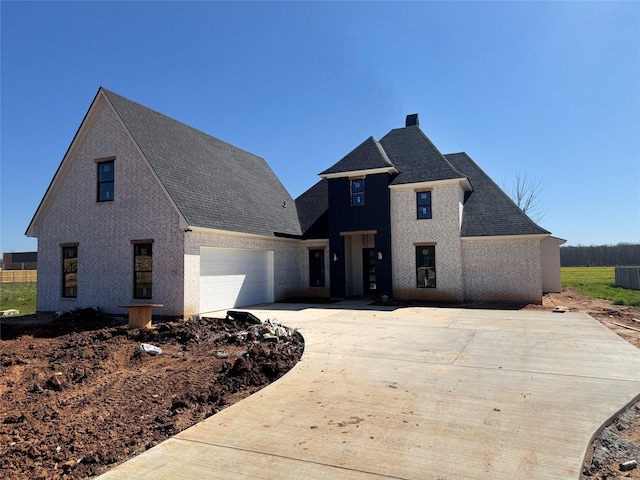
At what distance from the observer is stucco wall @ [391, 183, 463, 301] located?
57.5ft

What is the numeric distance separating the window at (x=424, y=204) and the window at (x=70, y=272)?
1378cm

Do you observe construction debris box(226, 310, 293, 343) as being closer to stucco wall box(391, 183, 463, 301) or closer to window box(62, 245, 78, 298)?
window box(62, 245, 78, 298)

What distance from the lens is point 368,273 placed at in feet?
69.4

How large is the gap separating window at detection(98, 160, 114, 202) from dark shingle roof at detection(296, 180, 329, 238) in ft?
29.7

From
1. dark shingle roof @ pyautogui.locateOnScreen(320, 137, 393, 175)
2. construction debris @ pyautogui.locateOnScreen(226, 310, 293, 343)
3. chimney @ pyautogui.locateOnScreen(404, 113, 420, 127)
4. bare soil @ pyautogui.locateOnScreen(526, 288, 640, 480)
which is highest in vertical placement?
chimney @ pyautogui.locateOnScreen(404, 113, 420, 127)

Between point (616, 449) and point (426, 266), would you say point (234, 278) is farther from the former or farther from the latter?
point (616, 449)

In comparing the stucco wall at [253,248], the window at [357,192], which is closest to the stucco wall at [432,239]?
the window at [357,192]

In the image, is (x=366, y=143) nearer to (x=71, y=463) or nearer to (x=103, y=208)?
(x=103, y=208)

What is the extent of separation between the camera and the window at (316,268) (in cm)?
2031

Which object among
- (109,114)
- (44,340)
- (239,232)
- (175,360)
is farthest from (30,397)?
(109,114)

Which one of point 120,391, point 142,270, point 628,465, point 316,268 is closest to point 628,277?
point 316,268

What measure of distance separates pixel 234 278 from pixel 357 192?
23.0ft

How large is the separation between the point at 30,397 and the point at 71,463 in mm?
2639

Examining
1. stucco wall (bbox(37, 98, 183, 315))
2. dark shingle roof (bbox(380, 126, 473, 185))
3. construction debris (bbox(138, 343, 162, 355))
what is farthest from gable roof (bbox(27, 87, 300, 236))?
dark shingle roof (bbox(380, 126, 473, 185))
